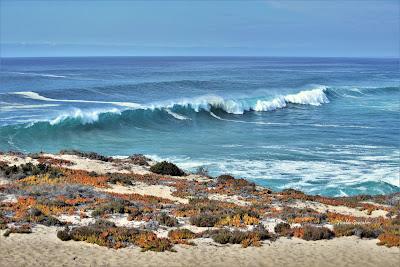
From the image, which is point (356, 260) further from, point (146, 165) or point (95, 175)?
point (146, 165)

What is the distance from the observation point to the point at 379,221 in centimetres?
1728

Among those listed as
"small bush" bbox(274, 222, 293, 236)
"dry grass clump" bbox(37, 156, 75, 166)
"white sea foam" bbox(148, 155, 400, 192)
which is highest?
"small bush" bbox(274, 222, 293, 236)

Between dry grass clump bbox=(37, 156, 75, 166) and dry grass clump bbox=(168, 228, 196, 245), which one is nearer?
dry grass clump bbox=(168, 228, 196, 245)

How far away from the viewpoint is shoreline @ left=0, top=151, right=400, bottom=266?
12.7m

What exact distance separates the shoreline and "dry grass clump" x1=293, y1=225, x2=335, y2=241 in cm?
3

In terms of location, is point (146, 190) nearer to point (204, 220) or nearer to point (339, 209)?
point (204, 220)

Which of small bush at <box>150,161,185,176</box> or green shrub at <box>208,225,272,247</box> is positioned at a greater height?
green shrub at <box>208,225,272,247</box>

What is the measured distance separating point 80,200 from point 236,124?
37.1 meters

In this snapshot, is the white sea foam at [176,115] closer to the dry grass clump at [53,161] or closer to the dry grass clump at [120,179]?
the dry grass clump at [53,161]

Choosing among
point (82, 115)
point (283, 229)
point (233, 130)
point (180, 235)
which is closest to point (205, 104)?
point (233, 130)

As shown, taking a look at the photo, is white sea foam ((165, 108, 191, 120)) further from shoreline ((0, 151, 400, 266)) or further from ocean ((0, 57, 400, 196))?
shoreline ((0, 151, 400, 266))

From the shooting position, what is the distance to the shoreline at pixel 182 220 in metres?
12.7

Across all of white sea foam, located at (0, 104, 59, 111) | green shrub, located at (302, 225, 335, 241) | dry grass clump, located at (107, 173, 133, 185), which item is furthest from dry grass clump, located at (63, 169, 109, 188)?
white sea foam, located at (0, 104, 59, 111)

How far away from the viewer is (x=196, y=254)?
12.9 meters
